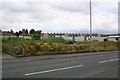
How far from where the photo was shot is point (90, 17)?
20.7 meters

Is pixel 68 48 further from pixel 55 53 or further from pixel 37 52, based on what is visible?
pixel 37 52

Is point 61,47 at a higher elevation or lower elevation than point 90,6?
lower

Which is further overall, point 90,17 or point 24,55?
point 90,17

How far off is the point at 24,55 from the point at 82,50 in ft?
33.2

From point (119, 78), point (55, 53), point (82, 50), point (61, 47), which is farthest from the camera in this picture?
point (82, 50)

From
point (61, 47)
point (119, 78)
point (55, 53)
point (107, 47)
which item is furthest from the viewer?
point (107, 47)

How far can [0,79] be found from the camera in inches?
251

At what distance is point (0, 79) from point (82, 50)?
17.3 metres

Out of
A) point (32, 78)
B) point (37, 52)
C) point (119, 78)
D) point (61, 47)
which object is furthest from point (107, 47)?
point (32, 78)

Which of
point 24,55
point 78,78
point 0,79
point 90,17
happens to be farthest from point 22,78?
point 90,17

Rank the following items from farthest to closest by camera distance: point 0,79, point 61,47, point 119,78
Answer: point 61,47
point 119,78
point 0,79

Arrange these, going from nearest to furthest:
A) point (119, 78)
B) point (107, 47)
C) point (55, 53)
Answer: point (119, 78) → point (55, 53) → point (107, 47)

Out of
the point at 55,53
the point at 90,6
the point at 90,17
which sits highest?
the point at 90,6

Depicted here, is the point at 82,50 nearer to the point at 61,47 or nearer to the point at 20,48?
the point at 61,47
